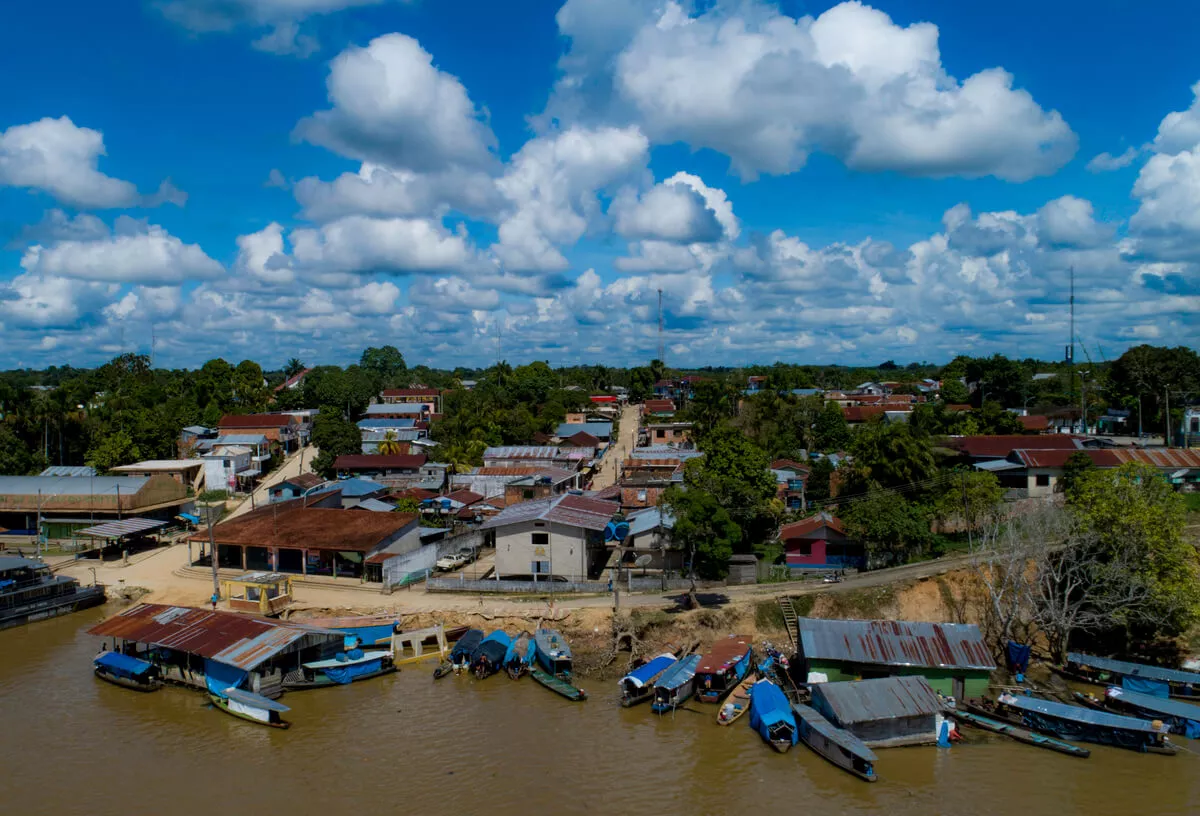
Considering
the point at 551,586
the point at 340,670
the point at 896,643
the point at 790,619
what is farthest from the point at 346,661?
the point at 896,643

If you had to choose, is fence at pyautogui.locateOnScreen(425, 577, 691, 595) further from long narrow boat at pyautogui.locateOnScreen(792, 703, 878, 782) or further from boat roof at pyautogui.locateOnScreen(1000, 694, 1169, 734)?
boat roof at pyautogui.locateOnScreen(1000, 694, 1169, 734)

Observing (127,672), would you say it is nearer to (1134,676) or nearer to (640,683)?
(640,683)

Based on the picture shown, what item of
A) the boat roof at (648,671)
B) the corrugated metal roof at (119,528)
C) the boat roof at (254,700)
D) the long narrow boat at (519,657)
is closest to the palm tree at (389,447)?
the corrugated metal roof at (119,528)

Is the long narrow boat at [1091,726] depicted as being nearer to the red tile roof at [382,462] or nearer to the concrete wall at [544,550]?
the concrete wall at [544,550]

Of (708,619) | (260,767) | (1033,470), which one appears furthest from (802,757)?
(1033,470)

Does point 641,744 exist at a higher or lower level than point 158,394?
lower

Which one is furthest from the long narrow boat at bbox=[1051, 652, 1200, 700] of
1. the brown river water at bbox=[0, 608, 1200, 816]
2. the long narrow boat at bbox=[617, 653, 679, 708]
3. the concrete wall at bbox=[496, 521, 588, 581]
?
the concrete wall at bbox=[496, 521, 588, 581]

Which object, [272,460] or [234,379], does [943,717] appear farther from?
[234,379]
